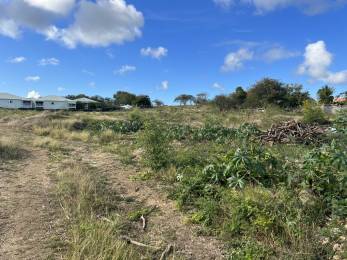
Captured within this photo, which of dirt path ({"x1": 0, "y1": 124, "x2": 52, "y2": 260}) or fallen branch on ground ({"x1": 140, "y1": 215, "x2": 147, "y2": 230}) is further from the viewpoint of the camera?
fallen branch on ground ({"x1": 140, "y1": 215, "x2": 147, "y2": 230})

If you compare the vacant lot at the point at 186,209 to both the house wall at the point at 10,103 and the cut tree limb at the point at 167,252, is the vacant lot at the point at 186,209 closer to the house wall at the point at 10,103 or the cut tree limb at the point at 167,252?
the cut tree limb at the point at 167,252

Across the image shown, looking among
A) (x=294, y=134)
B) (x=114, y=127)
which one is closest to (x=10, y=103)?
(x=114, y=127)

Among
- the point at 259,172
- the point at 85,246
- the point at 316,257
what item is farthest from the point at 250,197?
the point at 85,246

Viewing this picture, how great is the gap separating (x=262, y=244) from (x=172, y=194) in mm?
2220

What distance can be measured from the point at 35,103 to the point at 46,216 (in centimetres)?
6814

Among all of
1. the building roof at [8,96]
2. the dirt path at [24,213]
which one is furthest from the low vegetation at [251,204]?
the building roof at [8,96]

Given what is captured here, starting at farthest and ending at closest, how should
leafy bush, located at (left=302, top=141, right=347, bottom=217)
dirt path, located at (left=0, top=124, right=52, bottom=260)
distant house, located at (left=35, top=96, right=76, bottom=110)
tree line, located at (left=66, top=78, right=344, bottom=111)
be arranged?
distant house, located at (left=35, top=96, right=76, bottom=110) < tree line, located at (left=66, top=78, right=344, bottom=111) < leafy bush, located at (left=302, top=141, right=347, bottom=217) < dirt path, located at (left=0, top=124, right=52, bottom=260)

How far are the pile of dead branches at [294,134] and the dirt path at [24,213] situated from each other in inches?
295

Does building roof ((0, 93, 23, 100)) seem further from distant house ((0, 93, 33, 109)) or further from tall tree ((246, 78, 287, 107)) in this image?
tall tree ((246, 78, 287, 107))

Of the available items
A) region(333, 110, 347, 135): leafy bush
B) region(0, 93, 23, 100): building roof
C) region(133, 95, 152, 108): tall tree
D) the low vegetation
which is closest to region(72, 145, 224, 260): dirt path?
the low vegetation

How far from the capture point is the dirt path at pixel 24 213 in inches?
171

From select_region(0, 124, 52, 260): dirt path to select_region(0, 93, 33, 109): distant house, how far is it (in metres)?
61.8

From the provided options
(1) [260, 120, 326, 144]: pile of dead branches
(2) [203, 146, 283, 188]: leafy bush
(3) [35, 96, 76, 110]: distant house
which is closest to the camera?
(2) [203, 146, 283, 188]: leafy bush

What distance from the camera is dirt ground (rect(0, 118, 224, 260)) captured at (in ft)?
14.6
